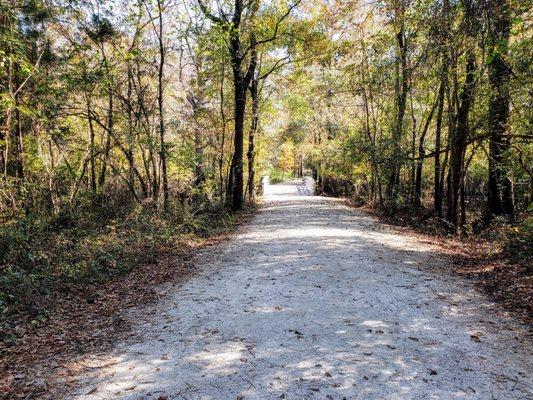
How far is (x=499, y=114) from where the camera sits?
969cm

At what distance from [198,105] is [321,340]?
1559 centimetres

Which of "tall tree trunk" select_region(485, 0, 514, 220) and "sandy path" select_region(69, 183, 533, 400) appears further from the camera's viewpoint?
"tall tree trunk" select_region(485, 0, 514, 220)

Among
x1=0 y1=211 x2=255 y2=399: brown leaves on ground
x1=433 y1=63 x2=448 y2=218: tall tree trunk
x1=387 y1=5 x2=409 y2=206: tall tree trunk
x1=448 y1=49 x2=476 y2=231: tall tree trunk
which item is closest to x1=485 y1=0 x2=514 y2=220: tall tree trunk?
x1=448 y1=49 x2=476 y2=231: tall tree trunk

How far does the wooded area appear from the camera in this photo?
8094 millimetres

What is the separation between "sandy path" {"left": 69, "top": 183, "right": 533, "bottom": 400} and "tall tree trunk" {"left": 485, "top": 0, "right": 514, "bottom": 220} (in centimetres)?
379

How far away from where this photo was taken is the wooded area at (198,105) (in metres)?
8.09

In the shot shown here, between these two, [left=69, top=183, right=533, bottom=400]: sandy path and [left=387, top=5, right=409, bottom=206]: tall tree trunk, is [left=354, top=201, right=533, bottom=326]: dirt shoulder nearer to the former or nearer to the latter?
[left=69, top=183, right=533, bottom=400]: sandy path

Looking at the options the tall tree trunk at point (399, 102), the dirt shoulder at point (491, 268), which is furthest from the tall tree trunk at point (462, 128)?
the tall tree trunk at point (399, 102)

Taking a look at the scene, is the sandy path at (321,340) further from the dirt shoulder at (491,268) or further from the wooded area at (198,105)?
the wooded area at (198,105)

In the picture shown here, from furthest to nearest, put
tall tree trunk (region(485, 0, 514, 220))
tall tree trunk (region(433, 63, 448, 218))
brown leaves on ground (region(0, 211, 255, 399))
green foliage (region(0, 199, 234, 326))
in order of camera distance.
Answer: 1. tall tree trunk (region(433, 63, 448, 218))
2. tall tree trunk (region(485, 0, 514, 220))
3. green foliage (region(0, 199, 234, 326))
4. brown leaves on ground (region(0, 211, 255, 399))

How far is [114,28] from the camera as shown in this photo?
1225 centimetres

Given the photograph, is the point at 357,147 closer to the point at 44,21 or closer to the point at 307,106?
the point at 307,106

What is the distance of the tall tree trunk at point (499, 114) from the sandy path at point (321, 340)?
3786 millimetres

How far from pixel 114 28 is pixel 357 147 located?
36.3 ft
